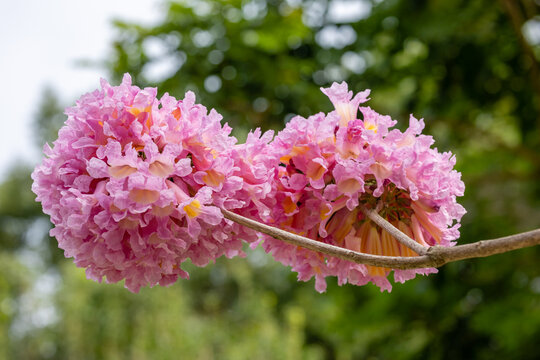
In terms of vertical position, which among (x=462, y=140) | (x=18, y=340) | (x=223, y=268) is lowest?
(x=223, y=268)

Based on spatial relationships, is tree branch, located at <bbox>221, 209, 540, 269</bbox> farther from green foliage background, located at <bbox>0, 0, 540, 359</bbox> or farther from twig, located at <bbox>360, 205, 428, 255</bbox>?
green foliage background, located at <bbox>0, 0, 540, 359</bbox>

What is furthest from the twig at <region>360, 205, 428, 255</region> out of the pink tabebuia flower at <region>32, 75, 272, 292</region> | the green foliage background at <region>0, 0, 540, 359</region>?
the green foliage background at <region>0, 0, 540, 359</region>

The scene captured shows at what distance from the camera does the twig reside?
59 cm

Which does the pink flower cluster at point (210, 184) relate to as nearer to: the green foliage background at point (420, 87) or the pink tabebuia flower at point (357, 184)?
the pink tabebuia flower at point (357, 184)

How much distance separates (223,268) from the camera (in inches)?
393

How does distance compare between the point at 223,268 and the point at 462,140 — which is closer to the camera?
the point at 462,140

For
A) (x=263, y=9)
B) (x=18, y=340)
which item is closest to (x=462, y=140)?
(x=263, y=9)

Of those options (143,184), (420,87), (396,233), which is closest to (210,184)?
(143,184)

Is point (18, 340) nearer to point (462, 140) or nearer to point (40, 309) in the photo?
point (40, 309)

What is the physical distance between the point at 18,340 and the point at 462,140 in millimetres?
5841

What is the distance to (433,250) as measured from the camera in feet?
1.89

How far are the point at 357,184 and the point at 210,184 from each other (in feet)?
0.54

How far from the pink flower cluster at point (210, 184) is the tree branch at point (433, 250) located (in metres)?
0.06

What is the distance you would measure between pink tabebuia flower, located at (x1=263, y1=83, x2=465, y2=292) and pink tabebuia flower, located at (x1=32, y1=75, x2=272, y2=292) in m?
0.04
